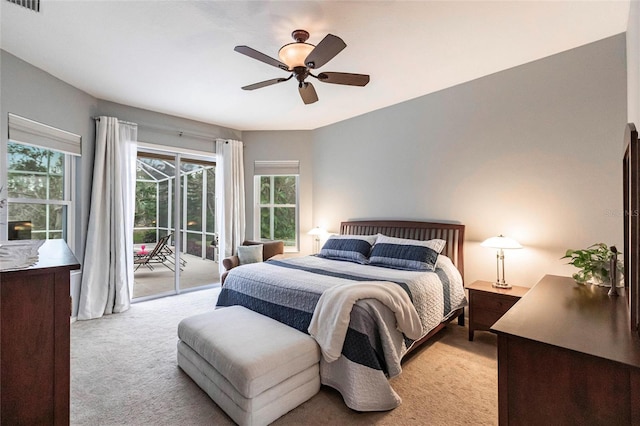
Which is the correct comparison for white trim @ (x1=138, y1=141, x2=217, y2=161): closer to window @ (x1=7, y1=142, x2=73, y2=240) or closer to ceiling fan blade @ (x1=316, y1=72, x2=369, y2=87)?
window @ (x1=7, y1=142, x2=73, y2=240)

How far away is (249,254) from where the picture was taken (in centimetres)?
458

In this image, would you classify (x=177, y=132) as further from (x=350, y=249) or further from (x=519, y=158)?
(x=519, y=158)

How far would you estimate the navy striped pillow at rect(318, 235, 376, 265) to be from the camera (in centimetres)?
367

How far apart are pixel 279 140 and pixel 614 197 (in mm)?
4640

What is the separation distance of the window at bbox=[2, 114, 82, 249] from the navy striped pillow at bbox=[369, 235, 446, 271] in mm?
3785

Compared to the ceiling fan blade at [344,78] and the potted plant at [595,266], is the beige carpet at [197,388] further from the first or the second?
the ceiling fan blade at [344,78]

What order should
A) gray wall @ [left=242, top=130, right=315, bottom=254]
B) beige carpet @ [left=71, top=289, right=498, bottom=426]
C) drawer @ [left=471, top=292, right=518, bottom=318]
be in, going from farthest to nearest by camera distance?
gray wall @ [left=242, top=130, right=315, bottom=254] → drawer @ [left=471, top=292, right=518, bottom=318] → beige carpet @ [left=71, top=289, right=498, bottom=426]

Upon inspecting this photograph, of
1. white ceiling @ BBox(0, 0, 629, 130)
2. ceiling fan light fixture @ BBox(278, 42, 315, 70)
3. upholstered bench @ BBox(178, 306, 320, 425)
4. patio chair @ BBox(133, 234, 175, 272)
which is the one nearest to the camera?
upholstered bench @ BBox(178, 306, 320, 425)

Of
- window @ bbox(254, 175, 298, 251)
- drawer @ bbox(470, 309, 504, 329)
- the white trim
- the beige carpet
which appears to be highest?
the white trim

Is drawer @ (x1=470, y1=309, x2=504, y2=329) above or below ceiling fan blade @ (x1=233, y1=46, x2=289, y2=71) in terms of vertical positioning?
below

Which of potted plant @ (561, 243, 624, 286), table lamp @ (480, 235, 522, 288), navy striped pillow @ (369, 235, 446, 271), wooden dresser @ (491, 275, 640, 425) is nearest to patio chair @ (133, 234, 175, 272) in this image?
navy striped pillow @ (369, 235, 446, 271)

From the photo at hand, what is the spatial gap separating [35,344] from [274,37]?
2555 millimetres

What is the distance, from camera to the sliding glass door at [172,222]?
4.64 meters

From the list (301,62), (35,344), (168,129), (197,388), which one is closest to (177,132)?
(168,129)
